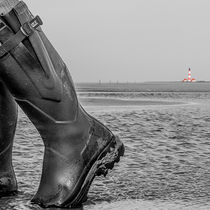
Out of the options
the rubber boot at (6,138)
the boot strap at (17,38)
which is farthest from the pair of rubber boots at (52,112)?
the rubber boot at (6,138)

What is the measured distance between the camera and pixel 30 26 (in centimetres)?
202

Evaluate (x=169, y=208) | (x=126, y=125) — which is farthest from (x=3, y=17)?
(x=126, y=125)

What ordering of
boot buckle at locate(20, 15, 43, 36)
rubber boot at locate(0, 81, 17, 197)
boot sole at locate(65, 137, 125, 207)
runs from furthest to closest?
rubber boot at locate(0, 81, 17, 197) < boot sole at locate(65, 137, 125, 207) < boot buckle at locate(20, 15, 43, 36)

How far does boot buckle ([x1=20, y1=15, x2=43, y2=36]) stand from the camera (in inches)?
79.1

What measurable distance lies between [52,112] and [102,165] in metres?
0.36

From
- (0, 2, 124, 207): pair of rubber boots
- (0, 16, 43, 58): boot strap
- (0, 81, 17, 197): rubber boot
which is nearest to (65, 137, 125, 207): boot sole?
Answer: (0, 2, 124, 207): pair of rubber boots

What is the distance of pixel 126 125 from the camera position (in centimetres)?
607

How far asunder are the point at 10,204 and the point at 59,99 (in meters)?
0.52

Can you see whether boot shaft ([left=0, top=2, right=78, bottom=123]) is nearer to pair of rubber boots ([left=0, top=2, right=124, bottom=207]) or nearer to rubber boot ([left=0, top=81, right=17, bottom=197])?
pair of rubber boots ([left=0, top=2, right=124, bottom=207])

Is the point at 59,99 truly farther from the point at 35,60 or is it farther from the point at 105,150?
the point at 105,150

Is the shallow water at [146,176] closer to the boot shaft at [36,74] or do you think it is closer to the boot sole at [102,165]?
the boot sole at [102,165]

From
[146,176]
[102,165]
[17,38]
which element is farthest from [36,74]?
[146,176]

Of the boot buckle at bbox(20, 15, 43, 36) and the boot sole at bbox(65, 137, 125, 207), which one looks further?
the boot sole at bbox(65, 137, 125, 207)

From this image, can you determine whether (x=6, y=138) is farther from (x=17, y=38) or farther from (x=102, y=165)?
(x=17, y=38)
